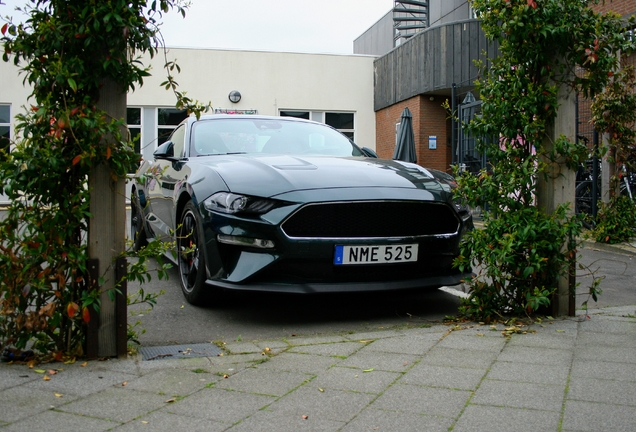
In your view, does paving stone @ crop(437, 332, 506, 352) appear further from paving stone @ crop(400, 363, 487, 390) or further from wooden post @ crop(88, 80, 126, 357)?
wooden post @ crop(88, 80, 126, 357)

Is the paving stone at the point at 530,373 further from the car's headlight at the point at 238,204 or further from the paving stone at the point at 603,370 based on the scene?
the car's headlight at the point at 238,204

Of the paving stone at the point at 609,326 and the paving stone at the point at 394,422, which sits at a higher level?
the paving stone at the point at 609,326

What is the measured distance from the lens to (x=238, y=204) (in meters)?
4.45

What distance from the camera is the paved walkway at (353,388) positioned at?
2.71m

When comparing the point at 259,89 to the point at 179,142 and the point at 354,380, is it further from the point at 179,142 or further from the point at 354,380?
the point at 354,380

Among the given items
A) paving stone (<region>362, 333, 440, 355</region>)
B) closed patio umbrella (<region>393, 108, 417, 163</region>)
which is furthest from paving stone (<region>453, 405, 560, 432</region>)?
closed patio umbrella (<region>393, 108, 417, 163</region>)

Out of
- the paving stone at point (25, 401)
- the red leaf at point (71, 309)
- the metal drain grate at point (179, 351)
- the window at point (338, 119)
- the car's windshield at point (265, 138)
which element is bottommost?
the metal drain grate at point (179, 351)

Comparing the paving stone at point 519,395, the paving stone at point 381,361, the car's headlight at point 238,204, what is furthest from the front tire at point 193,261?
the paving stone at point 519,395

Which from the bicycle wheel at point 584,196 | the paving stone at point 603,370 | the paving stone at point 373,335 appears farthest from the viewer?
the bicycle wheel at point 584,196

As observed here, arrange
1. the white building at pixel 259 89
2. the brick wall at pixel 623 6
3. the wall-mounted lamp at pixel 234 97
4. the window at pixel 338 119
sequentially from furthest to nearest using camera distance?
the window at pixel 338 119 < the wall-mounted lamp at pixel 234 97 < the white building at pixel 259 89 < the brick wall at pixel 623 6

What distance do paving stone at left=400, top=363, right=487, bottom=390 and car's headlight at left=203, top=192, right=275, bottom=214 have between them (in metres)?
1.45

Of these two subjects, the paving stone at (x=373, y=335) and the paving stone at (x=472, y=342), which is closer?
the paving stone at (x=472, y=342)

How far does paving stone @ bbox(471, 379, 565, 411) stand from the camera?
115 inches

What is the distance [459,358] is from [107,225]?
189 cm
